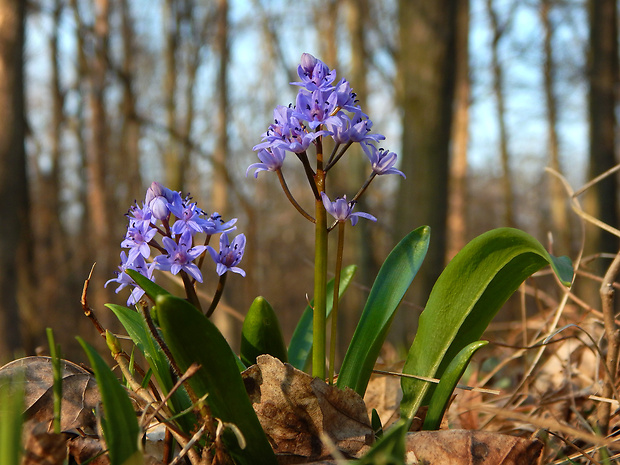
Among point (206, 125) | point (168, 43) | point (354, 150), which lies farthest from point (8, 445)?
point (206, 125)

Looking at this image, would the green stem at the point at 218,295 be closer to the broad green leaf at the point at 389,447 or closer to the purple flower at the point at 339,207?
the purple flower at the point at 339,207

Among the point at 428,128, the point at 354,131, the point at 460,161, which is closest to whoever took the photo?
the point at 354,131

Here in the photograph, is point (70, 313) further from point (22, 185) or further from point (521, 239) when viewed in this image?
point (521, 239)

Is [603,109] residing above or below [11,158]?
above

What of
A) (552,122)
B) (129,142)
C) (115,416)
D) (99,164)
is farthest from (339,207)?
(552,122)

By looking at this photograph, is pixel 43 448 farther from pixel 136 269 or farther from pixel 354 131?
pixel 354 131

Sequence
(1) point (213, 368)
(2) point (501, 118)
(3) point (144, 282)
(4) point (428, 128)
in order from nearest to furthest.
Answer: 1. (1) point (213, 368)
2. (3) point (144, 282)
3. (4) point (428, 128)
4. (2) point (501, 118)

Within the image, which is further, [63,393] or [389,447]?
[63,393]
